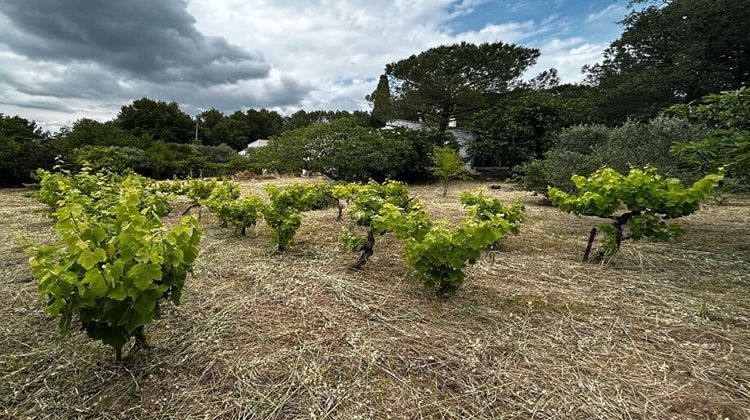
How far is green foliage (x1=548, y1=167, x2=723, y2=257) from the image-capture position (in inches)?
137

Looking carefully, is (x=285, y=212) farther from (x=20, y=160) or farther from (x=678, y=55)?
(x=678, y=55)

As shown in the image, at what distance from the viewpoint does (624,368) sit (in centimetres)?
221

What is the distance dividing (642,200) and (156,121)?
135ft

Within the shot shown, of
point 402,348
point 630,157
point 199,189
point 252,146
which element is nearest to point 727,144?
point 630,157

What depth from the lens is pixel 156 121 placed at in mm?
35156

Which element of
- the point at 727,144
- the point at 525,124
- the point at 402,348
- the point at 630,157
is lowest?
the point at 402,348

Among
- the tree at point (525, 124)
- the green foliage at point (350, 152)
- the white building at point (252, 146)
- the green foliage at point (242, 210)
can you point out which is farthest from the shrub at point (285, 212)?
the white building at point (252, 146)

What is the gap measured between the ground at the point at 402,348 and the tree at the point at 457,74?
14.1 meters

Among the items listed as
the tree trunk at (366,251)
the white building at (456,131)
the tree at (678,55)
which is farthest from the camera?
the white building at (456,131)

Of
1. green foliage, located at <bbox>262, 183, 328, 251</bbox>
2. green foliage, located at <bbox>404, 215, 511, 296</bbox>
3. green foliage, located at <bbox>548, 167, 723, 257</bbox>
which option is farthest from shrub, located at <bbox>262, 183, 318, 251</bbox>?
green foliage, located at <bbox>548, 167, 723, 257</bbox>

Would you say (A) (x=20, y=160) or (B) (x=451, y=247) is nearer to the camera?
(B) (x=451, y=247)

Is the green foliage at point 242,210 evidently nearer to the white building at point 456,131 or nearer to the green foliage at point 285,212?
the green foliage at point 285,212

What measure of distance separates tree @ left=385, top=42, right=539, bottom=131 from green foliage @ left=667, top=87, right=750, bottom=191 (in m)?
12.4

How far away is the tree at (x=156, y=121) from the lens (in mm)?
34562
